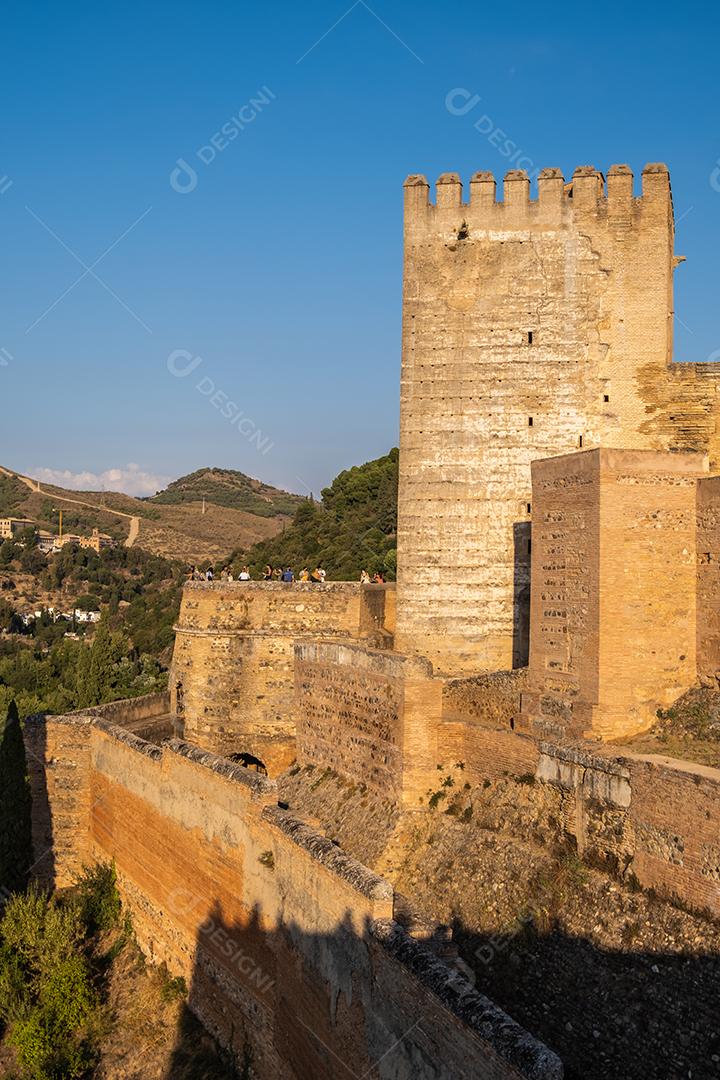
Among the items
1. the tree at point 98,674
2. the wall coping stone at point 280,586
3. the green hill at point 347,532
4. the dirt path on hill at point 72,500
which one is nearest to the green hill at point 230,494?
the dirt path on hill at point 72,500

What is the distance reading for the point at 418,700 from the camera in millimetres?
14820

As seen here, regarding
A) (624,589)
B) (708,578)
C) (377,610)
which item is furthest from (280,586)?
(708,578)

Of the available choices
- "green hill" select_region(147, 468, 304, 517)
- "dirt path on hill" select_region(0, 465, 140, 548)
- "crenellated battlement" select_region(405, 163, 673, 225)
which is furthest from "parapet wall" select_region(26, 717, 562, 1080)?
"green hill" select_region(147, 468, 304, 517)

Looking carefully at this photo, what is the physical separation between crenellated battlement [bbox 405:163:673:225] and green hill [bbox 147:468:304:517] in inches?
3477

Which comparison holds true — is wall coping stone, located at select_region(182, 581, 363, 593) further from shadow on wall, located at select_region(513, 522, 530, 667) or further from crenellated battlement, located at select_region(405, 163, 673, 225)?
crenellated battlement, located at select_region(405, 163, 673, 225)

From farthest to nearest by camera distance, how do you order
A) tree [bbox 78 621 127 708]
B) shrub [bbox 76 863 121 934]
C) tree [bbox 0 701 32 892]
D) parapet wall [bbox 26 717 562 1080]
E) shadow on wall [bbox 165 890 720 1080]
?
tree [bbox 78 621 127 708]
tree [bbox 0 701 32 892]
shrub [bbox 76 863 121 934]
parapet wall [bbox 26 717 562 1080]
shadow on wall [bbox 165 890 720 1080]

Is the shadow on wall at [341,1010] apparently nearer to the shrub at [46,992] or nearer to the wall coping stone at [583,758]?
the shrub at [46,992]

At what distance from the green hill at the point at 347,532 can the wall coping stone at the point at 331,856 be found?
21.4 meters

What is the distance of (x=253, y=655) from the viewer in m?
20.9

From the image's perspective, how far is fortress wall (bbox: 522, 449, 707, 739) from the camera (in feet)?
41.0

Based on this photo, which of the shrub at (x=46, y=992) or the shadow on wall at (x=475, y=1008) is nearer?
the shadow on wall at (x=475, y=1008)

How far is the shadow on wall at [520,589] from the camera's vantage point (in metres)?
19.3

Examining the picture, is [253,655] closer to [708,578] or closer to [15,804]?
[15,804]

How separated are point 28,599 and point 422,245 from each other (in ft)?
185
